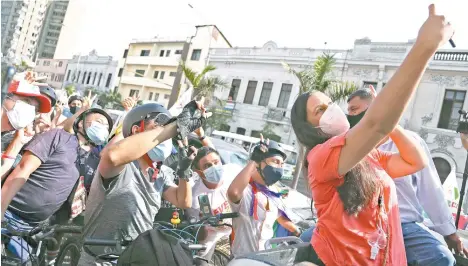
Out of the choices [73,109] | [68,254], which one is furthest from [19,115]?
[73,109]

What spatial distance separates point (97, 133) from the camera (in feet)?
10.3

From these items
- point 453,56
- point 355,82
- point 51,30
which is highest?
point 51,30

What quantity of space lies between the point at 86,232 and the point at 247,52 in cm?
2722

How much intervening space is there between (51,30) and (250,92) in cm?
9365

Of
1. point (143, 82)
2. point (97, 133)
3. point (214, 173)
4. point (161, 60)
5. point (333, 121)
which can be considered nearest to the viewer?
point (333, 121)

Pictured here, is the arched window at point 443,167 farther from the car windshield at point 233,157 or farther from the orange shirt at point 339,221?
the orange shirt at point 339,221

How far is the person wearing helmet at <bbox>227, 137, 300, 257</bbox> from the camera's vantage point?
10.0 ft

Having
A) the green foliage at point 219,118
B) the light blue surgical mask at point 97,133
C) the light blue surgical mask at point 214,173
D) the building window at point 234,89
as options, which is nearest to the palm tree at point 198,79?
the green foliage at point 219,118

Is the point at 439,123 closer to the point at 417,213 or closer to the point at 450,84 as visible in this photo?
the point at 450,84

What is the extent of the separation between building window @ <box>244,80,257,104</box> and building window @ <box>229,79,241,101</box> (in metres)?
0.93

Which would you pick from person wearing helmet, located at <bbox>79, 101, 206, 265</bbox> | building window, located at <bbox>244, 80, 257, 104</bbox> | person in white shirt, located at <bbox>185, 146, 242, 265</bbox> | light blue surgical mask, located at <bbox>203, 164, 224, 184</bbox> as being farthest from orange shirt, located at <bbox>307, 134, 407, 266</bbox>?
building window, located at <bbox>244, 80, 257, 104</bbox>

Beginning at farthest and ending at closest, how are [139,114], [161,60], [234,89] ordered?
1. [161,60]
2. [234,89]
3. [139,114]

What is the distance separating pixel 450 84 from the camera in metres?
19.7

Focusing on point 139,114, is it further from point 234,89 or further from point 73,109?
point 234,89
